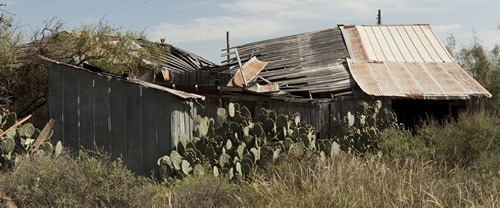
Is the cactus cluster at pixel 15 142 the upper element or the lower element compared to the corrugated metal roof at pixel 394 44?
lower

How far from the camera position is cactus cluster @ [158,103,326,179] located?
1112 centimetres

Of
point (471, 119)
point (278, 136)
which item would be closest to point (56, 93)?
point (278, 136)

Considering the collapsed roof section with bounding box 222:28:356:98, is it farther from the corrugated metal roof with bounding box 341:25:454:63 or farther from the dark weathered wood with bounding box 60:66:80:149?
the dark weathered wood with bounding box 60:66:80:149

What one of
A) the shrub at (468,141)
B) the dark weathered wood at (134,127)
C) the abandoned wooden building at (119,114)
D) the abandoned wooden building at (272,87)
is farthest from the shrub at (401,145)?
the dark weathered wood at (134,127)

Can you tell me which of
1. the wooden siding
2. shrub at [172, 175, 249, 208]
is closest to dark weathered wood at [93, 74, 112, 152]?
the wooden siding

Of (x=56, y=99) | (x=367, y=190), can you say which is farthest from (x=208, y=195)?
(x=56, y=99)

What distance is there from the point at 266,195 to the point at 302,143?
4.11 meters

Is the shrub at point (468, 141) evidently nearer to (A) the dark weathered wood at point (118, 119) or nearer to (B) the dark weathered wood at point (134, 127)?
(B) the dark weathered wood at point (134, 127)

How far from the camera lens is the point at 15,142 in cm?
1124

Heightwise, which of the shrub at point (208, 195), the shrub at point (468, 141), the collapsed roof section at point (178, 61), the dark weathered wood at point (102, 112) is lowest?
the shrub at point (208, 195)

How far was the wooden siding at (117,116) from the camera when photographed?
11312 mm

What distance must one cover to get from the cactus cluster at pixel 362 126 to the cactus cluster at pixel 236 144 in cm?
132

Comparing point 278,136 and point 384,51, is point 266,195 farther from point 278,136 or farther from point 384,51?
point 384,51

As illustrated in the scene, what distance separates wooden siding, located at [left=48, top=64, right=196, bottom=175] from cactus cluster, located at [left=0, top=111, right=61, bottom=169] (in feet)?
2.36
